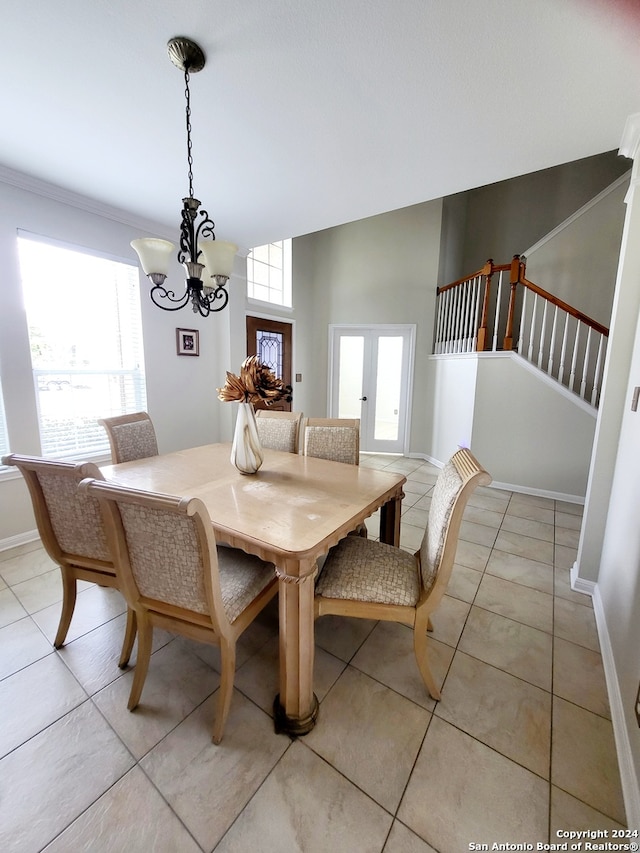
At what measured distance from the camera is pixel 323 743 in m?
1.22

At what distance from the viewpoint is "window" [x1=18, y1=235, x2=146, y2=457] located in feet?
8.34

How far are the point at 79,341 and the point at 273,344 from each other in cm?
239

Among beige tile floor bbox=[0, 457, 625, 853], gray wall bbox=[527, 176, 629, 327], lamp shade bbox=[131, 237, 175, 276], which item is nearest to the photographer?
beige tile floor bbox=[0, 457, 625, 853]

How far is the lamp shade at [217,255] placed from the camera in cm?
171

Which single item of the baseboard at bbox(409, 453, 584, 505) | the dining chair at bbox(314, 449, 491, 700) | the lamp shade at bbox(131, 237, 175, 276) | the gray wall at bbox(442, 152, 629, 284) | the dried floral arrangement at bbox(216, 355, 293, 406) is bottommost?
the baseboard at bbox(409, 453, 584, 505)

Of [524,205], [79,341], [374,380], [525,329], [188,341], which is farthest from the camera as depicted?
[374,380]

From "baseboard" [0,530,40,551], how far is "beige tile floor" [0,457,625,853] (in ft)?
2.42

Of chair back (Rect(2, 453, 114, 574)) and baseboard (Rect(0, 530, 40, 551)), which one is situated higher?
chair back (Rect(2, 453, 114, 574))

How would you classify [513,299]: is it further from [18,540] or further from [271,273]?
[18,540]

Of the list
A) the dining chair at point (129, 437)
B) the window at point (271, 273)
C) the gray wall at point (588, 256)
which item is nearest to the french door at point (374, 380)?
the window at point (271, 273)

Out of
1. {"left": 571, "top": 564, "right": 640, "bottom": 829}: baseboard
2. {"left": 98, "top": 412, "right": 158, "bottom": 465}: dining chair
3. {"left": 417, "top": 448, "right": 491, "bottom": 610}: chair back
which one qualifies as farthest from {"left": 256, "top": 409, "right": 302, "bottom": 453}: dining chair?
{"left": 571, "top": 564, "right": 640, "bottom": 829}: baseboard

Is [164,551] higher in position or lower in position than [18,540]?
higher

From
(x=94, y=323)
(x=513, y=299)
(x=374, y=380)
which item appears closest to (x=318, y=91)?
(x=94, y=323)

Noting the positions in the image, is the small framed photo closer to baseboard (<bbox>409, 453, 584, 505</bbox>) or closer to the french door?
the french door
